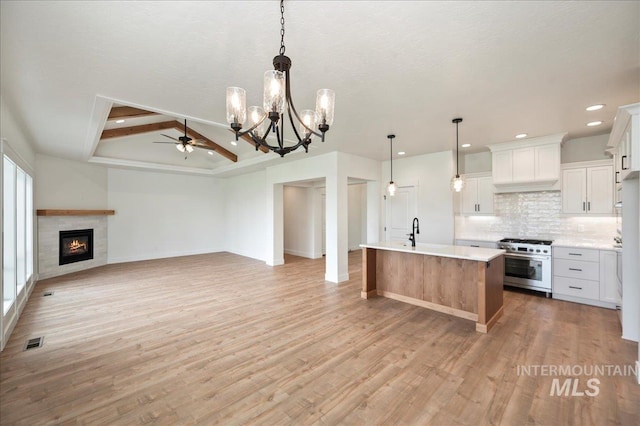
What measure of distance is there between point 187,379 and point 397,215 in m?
5.24

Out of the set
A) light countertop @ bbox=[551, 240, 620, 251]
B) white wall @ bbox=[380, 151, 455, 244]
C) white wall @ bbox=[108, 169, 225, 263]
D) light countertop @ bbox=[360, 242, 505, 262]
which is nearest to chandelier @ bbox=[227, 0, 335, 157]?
light countertop @ bbox=[360, 242, 505, 262]

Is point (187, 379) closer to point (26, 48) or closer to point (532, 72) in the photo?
point (26, 48)

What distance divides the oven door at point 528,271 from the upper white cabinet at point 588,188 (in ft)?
3.45

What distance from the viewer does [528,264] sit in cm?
465

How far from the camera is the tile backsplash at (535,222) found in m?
4.64

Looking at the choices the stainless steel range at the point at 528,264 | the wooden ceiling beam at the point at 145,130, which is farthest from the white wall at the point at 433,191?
the wooden ceiling beam at the point at 145,130

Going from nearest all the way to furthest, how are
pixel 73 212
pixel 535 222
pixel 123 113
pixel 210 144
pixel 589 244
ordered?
pixel 589 244, pixel 123 113, pixel 535 222, pixel 73 212, pixel 210 144

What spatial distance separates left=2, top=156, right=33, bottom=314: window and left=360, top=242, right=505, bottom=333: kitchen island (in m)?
4.89

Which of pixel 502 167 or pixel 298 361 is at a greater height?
pixel 502 167

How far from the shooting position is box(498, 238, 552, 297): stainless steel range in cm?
450

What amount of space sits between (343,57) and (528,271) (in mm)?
4708

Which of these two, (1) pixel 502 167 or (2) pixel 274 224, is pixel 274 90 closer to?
(1) pixel 502 167

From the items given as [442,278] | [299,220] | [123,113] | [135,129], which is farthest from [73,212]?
[442,278]

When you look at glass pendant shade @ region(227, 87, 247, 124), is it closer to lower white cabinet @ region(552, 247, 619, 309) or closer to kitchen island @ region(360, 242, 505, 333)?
kitchen island @ region(360, 242, 505, 333)
